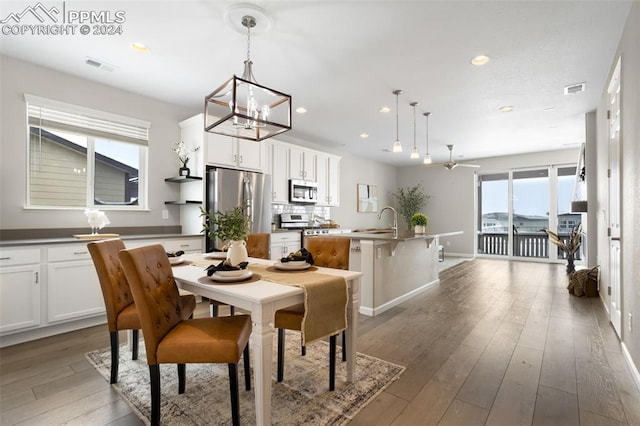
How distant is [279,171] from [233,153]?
115 cm

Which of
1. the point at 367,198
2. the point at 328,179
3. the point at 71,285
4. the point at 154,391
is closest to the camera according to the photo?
the point at 154,391

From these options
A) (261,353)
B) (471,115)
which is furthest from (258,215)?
(471,115)

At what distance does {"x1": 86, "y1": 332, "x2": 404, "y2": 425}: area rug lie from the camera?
5.77ft

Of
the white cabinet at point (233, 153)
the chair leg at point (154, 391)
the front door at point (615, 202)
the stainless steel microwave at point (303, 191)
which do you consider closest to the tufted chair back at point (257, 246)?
the chair leg at point (154, 391)

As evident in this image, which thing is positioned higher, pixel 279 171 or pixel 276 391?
pixel 279 171

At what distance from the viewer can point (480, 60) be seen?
3135 mm

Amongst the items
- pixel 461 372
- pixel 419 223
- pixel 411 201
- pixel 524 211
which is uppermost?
pixel 411 201

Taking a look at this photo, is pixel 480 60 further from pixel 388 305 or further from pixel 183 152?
pixel 183 152

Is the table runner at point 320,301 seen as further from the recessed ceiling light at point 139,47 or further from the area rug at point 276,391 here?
the recessed ceiling light at point 139,47

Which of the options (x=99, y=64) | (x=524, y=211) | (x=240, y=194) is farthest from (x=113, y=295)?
(x=524, y=211)

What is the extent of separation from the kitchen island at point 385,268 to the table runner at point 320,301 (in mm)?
1696

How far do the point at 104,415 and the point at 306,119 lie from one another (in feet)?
14.6

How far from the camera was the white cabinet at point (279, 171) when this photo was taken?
211 inches

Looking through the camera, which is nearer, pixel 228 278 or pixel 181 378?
pixel 228 278
